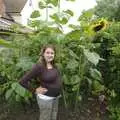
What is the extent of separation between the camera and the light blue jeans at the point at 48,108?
491 centimetres

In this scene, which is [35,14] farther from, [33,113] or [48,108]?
[33,113]

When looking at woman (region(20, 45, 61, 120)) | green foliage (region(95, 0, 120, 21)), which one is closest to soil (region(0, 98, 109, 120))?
woman (region(20, 45, 61, 120))

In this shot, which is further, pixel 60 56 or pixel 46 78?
pixel 60 56

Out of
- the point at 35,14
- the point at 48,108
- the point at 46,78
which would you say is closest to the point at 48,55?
the point at 46,78

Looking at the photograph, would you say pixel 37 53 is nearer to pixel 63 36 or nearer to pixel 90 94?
pixel 63 36

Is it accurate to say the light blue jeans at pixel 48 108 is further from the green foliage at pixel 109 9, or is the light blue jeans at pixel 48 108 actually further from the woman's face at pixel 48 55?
the green foliage at pixel 109 9

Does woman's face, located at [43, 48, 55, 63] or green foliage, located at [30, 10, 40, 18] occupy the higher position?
green foliage, located at [30, 10, 40, 18]

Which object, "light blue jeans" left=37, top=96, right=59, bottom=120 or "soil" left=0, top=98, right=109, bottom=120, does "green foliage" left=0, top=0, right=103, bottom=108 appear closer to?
"soil" left=0, top=98, right=109, bottom=120

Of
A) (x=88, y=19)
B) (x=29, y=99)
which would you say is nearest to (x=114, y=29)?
(x=88, y=19)

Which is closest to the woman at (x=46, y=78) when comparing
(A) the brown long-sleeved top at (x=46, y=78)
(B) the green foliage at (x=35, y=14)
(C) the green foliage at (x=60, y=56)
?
(A) the brown long-sleeved top at (x=46, y=78)

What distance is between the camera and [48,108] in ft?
16.3

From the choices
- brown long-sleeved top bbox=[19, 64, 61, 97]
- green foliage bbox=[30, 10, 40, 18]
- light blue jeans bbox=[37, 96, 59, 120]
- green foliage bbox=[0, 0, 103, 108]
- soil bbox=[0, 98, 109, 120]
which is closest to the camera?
brown long-sleeved top bbox=[19, 64, 61, 97]

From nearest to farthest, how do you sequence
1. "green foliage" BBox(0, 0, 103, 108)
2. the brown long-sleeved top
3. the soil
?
the brown long-sleeved top → "green foliage" BBox(0, 0, 103, 108) → the soil

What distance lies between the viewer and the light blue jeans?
491 cm
